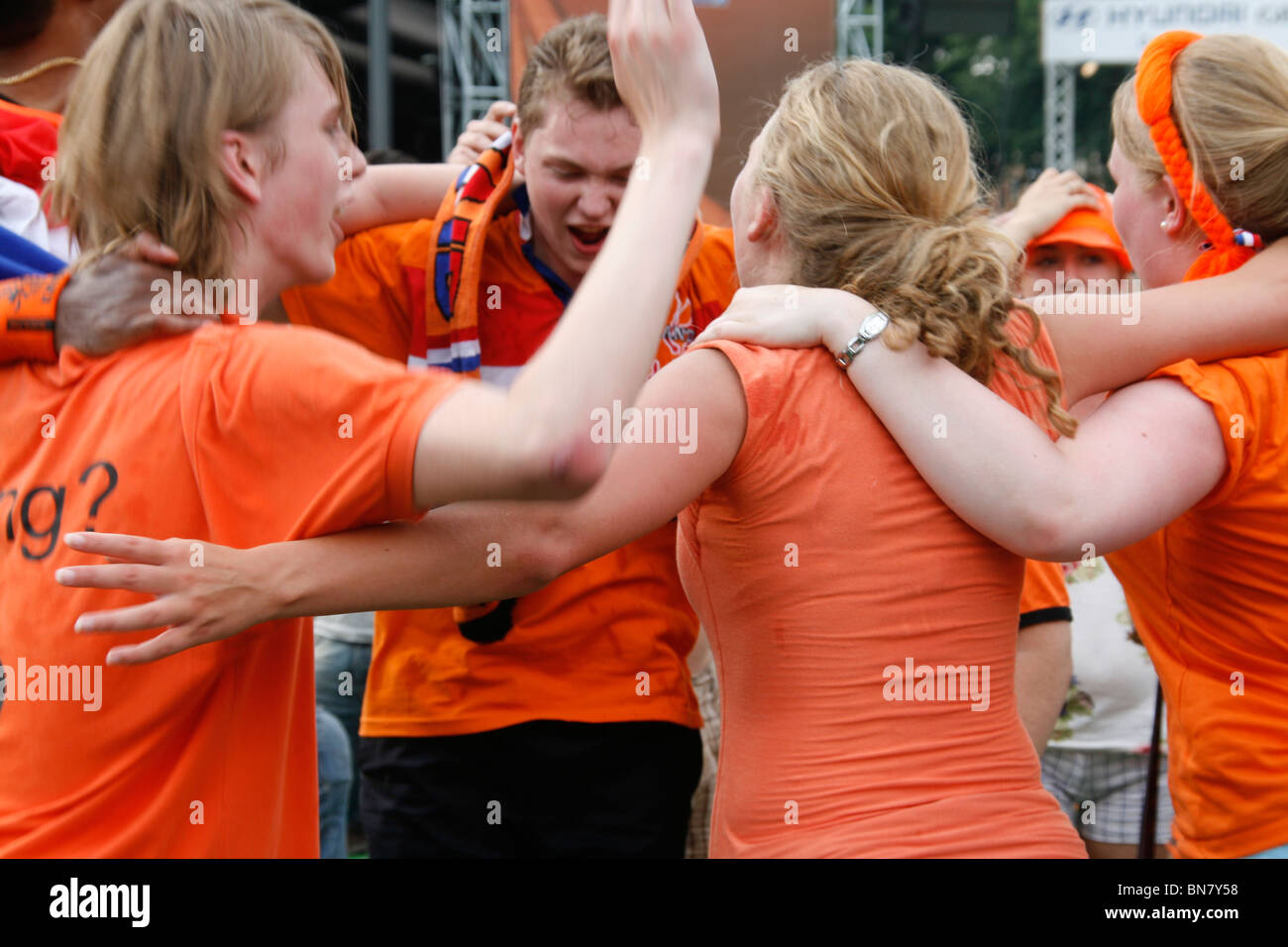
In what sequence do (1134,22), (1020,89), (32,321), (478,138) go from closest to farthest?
1. (32,321)
2. (478,138)
3. (1134,22)
4. (1020,89)

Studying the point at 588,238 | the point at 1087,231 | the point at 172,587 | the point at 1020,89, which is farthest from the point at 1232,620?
the point at 1020,89

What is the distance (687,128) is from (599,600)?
4.02ft

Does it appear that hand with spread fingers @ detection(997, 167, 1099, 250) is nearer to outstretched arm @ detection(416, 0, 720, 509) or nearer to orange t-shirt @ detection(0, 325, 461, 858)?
outstretched arm @ detection(416, 0, 720, 509)

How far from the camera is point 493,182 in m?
2.43

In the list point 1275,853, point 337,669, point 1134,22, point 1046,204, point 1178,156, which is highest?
point 1134,22

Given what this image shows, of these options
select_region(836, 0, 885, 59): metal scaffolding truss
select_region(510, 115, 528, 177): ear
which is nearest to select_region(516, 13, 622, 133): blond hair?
select_region(510, 115, 528, 177): ear

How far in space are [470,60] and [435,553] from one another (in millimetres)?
7593

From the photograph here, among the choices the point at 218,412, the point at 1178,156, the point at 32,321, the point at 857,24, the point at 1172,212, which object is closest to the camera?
the point at 218,412

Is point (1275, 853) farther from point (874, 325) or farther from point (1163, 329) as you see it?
point (874, 325)

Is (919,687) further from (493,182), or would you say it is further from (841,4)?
(841,4)

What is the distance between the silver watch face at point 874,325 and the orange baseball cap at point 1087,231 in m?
2.14

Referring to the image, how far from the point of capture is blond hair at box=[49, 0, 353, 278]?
1388 millimetres

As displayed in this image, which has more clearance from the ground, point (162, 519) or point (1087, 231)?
point (1087, 231)

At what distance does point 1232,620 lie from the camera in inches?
72.6
